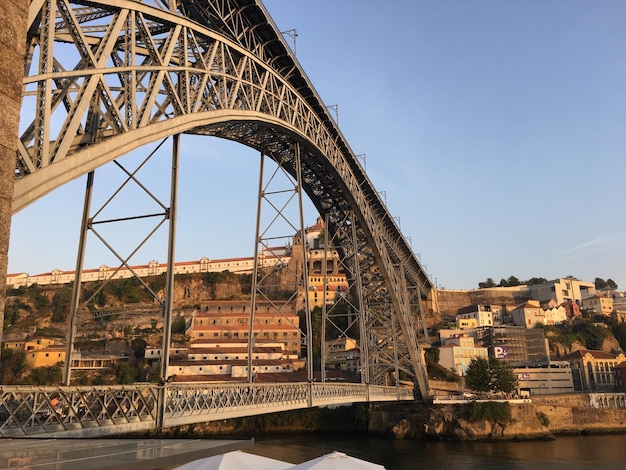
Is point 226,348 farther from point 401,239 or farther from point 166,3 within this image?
point 166,3

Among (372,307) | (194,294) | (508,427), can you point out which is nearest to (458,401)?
(508,427)

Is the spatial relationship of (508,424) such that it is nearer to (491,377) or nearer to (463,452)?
(463,452)

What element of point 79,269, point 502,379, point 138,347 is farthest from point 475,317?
point 79,269

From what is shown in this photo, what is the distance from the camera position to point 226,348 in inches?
2200

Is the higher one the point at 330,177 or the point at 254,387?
the point at 330,177

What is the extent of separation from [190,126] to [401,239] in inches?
1302

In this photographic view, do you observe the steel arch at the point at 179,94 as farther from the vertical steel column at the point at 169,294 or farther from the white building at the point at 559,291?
the white building at the point at 559,291

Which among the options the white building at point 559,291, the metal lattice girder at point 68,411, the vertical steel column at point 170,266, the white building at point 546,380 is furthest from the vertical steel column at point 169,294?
the white building at point 559,291

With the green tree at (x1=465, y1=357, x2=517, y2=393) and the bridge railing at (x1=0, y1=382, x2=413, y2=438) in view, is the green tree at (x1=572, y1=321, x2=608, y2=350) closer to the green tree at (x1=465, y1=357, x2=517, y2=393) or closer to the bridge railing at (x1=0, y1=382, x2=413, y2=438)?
the green tree at (x1=465, y1=357, x2=517, y2=393)

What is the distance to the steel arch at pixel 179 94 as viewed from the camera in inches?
319

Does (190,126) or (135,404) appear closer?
(135,404)

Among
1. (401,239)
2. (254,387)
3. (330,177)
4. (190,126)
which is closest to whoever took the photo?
(190,126)

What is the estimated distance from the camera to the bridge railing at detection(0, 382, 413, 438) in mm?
8227

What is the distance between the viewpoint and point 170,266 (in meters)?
11.5
